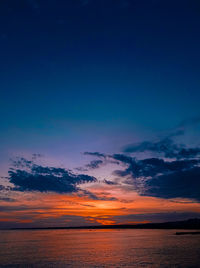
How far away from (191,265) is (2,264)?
42567mm

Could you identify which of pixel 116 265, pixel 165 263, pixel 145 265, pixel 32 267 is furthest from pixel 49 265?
pixel 165 263

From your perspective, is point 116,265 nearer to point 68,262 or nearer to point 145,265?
point 145,265

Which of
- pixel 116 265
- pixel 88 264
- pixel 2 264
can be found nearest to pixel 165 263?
pixel 116 265

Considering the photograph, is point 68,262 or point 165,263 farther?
point 68,262

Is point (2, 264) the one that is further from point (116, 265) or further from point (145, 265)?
point (145, 265)

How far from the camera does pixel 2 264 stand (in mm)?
56250

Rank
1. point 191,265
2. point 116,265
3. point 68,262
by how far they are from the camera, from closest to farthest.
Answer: point 191,265
point 116,265
point 68,262

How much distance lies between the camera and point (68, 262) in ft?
194

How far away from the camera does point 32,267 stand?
5219 cm

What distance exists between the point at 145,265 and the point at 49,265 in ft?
71.1

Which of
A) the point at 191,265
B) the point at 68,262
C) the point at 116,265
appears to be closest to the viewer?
the point at 191,265

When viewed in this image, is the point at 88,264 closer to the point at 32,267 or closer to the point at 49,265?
the point at 49,265

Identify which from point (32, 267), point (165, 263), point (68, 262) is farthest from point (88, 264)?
point (165, 263)

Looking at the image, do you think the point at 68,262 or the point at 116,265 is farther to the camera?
the point at 68,262
